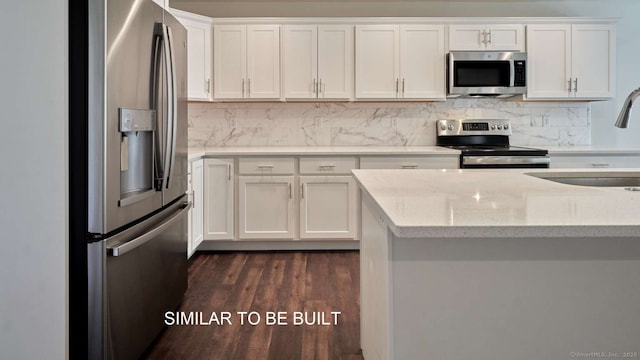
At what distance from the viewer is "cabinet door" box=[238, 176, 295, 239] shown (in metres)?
4.15

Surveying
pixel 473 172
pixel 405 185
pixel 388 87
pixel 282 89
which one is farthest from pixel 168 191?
pixel 388 87

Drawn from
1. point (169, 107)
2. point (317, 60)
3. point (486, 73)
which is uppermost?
point (317, 60)

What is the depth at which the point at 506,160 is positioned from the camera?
4.02 metres

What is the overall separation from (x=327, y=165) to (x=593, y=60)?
8.28 ft

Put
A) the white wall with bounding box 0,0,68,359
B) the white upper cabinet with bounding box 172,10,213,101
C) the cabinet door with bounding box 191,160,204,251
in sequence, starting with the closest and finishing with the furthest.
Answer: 1. the white wall with bounding box 0,0,68,359
2. the cabinet door with bounding box 191,160,204,251
3. the white upper cabinet with bounding box 172,10,213,101

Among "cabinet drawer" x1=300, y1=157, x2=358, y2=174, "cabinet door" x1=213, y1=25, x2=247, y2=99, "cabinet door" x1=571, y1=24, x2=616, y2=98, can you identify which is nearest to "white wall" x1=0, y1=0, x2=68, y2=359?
"cabinet drawer" x1=300, y1=157, x2=358, y2=174

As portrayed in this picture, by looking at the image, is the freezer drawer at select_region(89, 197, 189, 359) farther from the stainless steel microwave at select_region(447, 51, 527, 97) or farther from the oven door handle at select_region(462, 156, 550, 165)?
the stainless steel microwave at select_region(447, 51, 527, 97)

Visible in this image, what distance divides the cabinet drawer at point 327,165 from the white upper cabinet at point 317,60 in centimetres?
62

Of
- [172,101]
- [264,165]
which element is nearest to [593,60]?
[264,165]

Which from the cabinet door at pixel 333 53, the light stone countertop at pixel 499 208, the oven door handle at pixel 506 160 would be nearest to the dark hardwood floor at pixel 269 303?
the light stone countertop at pixel 499 208

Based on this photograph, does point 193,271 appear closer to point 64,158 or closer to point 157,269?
point 157,269

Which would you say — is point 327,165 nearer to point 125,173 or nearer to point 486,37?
point 486,37

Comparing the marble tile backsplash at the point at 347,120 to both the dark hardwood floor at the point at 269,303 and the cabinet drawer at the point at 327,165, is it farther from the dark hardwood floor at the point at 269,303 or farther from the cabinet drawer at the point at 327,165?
the dark hardwood floor at the point at 269,303

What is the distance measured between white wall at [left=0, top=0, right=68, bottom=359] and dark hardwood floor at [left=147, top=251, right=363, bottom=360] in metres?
0.73
